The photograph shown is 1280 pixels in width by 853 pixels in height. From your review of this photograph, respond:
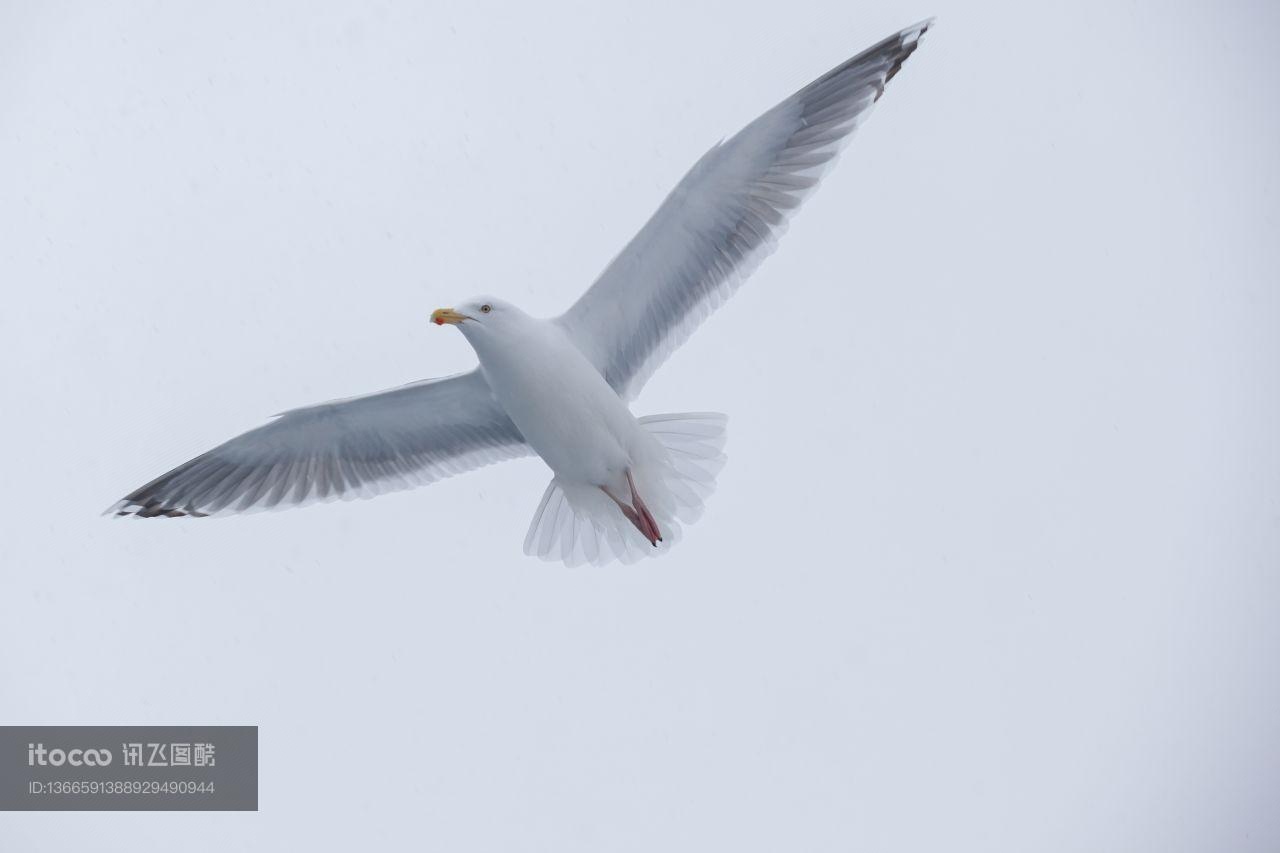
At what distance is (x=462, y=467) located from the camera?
222 inches

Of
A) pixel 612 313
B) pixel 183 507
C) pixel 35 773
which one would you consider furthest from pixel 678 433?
pixel 35 773

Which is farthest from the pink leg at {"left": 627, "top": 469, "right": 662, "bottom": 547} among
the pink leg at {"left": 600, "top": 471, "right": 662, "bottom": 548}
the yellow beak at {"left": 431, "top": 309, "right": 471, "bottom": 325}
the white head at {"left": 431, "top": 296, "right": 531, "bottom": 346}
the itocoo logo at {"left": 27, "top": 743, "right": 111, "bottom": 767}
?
the itocoo logo at {"left": 27, "top": 743, "right": 111, "bottom": 767}

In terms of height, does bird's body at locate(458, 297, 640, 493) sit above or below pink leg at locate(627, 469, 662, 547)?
above

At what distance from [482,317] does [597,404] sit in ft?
1.69

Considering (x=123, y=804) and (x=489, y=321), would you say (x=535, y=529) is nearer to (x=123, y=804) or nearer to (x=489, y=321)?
(x=489, y=321)

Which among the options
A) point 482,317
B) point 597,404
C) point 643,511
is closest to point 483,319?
point 482,317

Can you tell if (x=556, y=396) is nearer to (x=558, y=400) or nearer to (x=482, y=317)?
(x=558, y=400)

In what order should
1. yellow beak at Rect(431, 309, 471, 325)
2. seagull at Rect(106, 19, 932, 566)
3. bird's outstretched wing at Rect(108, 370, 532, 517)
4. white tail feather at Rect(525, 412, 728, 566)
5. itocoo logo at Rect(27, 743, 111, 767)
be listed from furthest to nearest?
1. itocoo logo at Rect(27, 743, 111, 767)
2. bird's outstretched wing at Rect(108, 370, 532, 517)
3. white tail feather at Rect(525, 412, 728, 566)
4. seagull at Rect(106, 19, 932, 566)
5. yellow beak at Rect(431, 309, 471, 325)

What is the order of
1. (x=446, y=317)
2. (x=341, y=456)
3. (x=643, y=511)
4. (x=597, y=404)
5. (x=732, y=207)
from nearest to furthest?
(x=446, y=317)
(x=597, y=404)
(x=732, y=207)
(x=643, y=511)
(x=341, y=456)

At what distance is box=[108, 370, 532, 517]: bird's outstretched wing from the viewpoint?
17.6 ft

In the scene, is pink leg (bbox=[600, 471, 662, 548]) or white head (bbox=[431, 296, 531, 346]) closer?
white head (bbox=[431, 296, 531, 346])

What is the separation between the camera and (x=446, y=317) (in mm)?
4777

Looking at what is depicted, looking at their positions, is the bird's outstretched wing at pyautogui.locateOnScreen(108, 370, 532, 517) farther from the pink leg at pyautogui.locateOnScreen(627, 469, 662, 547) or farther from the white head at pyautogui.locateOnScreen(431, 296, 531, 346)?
the pink leg at pyautogui.locateOnScreen(627, 469, 662, 547)

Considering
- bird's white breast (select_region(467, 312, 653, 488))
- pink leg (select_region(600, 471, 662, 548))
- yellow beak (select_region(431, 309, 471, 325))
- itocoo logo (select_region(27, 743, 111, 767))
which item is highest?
yellow beak (select_region(431, 309, 471, 325))
